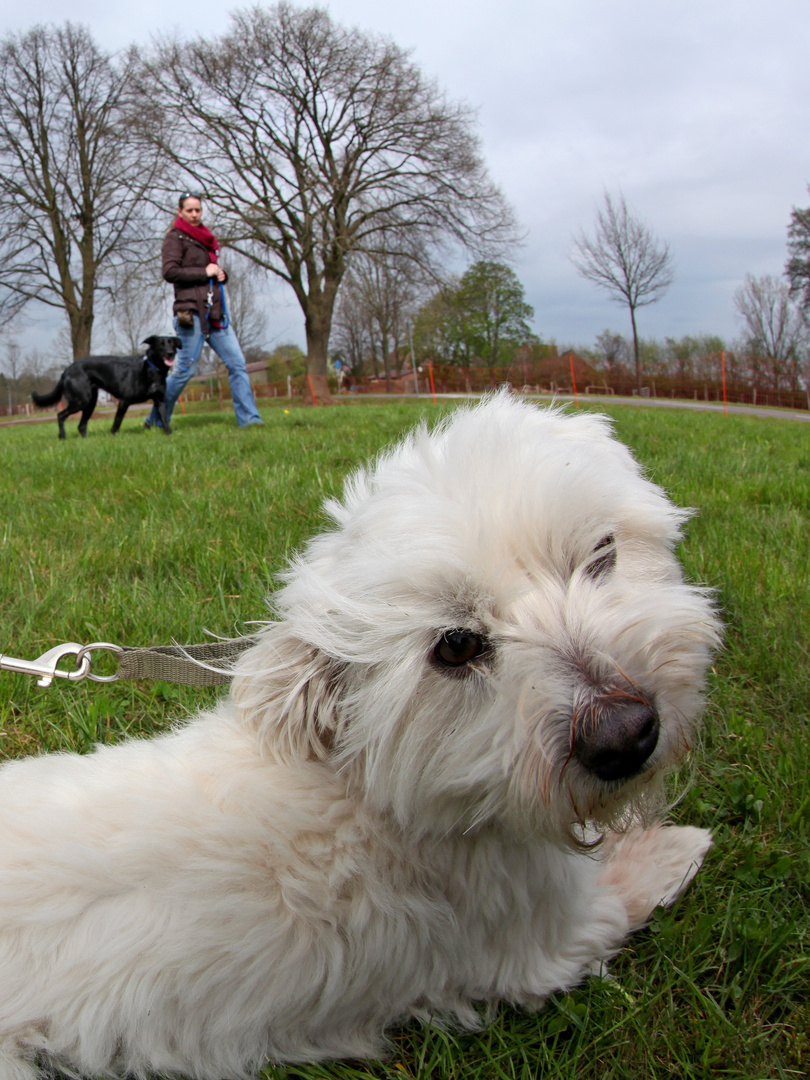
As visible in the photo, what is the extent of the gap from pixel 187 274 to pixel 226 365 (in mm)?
1522

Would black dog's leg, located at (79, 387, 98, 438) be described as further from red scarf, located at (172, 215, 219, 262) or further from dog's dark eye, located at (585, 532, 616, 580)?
dog's dark eye, located at (585, 532, 616, 580)

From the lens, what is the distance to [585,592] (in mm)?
1590

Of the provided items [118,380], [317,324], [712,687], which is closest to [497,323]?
[317,324]

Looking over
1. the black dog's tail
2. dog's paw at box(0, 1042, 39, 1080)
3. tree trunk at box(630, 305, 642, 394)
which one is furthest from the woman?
tree trunk at box(630, 305, 642, 394)

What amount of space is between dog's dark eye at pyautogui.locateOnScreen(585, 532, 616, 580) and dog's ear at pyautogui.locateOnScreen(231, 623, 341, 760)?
64 cm

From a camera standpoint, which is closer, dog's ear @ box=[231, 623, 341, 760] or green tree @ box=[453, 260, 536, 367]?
dog's ear @ box=[231, 623, 341, 760]

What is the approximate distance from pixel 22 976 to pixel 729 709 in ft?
7.51

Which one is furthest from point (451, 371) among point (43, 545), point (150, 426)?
point (43, 545)

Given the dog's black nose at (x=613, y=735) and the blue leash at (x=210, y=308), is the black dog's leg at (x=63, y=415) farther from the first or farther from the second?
the dog's black nose at (x=613, y=735)

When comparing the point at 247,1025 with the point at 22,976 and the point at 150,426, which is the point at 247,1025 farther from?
the point at 150,426

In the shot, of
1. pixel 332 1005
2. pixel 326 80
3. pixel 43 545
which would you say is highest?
pixel 326 80

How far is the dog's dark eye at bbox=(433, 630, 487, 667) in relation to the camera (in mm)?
1546

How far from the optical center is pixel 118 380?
1317 centimetres

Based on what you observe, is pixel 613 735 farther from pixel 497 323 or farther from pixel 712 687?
pixel 497 323
